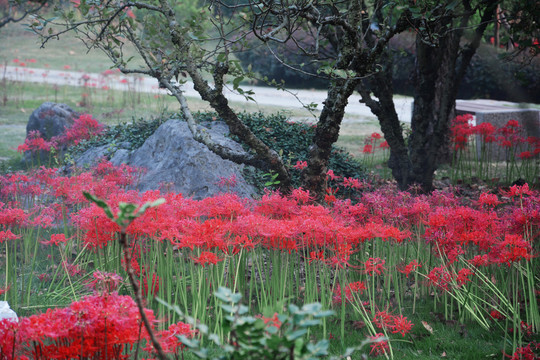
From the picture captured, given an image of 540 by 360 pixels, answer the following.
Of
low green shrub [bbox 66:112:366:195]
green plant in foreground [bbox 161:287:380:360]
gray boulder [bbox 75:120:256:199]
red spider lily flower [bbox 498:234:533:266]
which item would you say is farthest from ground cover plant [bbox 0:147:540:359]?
low green shrub [bbox 66:112:366:195]

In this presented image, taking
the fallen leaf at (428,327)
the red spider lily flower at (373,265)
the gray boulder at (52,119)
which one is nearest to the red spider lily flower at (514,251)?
the red spider lily flower at (373,265)

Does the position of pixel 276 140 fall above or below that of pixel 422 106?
below

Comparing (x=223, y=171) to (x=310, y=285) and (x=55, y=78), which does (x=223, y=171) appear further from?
(x=55, y=78)

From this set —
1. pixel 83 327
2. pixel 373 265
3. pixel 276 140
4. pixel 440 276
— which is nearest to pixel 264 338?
pixel 83 327

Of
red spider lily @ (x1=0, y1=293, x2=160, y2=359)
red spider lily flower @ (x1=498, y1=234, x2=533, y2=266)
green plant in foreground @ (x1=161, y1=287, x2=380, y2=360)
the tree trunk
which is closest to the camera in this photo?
green plant in foreground @ (x1=161, y1=287, x2=380, y2=360)

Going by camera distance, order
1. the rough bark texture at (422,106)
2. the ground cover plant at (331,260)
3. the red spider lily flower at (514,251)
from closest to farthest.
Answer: the red spider lily flower at (514,251)
the ground cover plant at (331,260)
the rough bark texture at (422,106)

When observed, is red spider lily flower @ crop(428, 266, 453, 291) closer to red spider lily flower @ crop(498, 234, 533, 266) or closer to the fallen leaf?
the fallen leaf

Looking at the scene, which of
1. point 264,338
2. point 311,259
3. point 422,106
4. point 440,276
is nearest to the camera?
point 264,338

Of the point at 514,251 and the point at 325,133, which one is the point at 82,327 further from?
the point at 325,133

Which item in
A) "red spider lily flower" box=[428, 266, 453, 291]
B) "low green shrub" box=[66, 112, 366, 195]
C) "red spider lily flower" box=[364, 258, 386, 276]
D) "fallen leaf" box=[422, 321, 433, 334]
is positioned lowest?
"fallen leaf" box=[422, 321, 433, 334]

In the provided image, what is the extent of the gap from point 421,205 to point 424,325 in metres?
0.77

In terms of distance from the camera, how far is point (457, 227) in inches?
143

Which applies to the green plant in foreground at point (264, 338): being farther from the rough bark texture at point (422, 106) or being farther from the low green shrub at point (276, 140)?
the rough bark texture at point (422, 106)

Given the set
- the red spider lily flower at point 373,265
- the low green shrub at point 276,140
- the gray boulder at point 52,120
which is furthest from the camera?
the gray boulder at point 52,120
